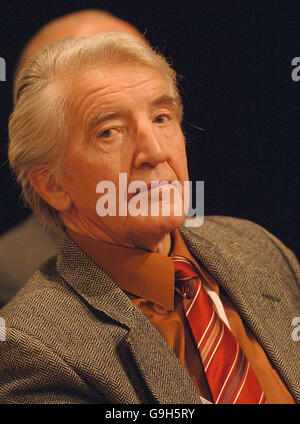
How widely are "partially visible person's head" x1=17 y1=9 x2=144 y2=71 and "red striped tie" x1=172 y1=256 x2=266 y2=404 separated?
105 cm

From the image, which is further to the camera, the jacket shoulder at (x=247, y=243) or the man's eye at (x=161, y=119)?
the jacket shoulder at (x=247, y=243)

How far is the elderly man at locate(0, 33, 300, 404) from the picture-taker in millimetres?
1251

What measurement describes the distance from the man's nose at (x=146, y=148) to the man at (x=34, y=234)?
706 mm

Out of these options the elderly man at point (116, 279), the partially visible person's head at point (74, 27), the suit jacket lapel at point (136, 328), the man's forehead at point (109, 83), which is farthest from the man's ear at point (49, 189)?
the partially visible person's head at point (74, 27)

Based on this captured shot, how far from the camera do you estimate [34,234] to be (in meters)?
2.06

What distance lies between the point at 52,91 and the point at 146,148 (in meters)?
0.27

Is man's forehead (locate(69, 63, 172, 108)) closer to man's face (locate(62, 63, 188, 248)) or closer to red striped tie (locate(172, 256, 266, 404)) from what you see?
man's face (locate(62, 63, 188, 248))

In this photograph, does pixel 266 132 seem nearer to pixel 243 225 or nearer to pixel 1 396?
pixel 243 225

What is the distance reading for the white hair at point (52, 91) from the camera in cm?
139

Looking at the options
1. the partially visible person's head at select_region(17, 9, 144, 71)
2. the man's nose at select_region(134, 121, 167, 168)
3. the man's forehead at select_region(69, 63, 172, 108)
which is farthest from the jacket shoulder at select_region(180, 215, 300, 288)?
the partially visible person's head at select_region(17, 9, 144, 71)

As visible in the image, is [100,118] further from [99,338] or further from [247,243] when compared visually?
[247,243]

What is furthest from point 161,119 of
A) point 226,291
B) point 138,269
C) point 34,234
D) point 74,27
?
point 74,27

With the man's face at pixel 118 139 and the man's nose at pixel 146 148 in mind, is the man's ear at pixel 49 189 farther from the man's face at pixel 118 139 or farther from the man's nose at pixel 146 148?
the man's nose at pixel 146 148

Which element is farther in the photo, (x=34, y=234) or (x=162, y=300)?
(x=34, y=234)
